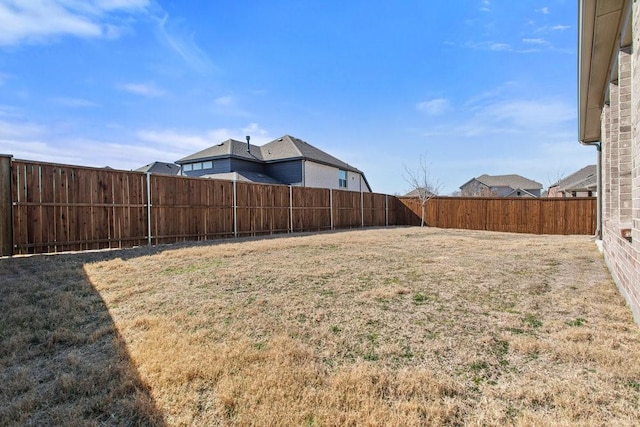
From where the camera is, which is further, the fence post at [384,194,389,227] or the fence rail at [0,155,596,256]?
the fence post at [384,194,389,227]

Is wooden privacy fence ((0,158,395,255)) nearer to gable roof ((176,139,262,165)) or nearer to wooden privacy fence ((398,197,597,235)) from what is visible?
wooden privacy fence ((398,197,597,235))

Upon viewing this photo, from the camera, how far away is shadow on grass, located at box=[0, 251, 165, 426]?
6.08ft

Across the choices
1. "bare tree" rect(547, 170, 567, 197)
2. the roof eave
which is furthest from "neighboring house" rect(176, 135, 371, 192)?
"bare tree" rect(547, 170, 567, 197)

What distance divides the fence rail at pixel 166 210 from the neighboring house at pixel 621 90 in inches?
357

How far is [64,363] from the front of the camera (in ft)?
8.07

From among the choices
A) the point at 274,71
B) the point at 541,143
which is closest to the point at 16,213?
the point at 274,71

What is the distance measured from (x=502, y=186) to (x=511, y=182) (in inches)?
62.5

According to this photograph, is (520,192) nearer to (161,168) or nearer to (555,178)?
(555,178)

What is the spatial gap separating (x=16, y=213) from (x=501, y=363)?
323 inches

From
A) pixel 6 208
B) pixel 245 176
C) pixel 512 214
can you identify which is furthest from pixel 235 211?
pixel 512 214

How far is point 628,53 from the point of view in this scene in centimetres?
392

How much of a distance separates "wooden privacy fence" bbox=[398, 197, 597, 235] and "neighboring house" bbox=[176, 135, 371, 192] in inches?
274

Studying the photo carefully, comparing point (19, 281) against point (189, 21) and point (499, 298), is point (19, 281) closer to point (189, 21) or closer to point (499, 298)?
point (499, 298)

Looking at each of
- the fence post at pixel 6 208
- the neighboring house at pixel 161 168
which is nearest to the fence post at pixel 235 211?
the fence post at pixel 6 208
